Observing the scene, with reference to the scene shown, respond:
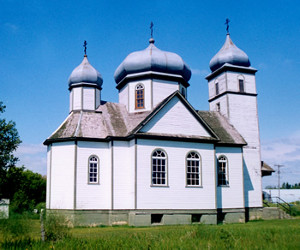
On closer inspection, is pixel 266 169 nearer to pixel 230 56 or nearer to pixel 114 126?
pixel 230 56

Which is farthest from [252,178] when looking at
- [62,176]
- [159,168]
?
[62,176]

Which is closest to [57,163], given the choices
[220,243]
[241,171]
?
[241,171]

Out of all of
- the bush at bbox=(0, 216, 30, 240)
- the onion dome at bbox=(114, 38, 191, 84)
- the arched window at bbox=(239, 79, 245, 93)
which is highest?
the onion dome at bbox=(114, 38, 191, 84)

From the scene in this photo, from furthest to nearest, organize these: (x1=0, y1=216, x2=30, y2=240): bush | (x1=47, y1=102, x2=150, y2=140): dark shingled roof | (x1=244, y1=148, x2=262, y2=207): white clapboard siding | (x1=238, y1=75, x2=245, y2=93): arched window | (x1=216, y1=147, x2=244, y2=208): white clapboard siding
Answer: (x1=238, y1=75, x2=245, y2=93): arched window < (x1=244, y1=148, x2=262, y2=207): white clapboard siding < (x1=216, y1=147, x2=244, y2=208): white clapboard siding < (x1=47, y1=102, x2=150, y2=140): dark shingled roof < (x1=0, y1=216, x2=30, y2=240): bush

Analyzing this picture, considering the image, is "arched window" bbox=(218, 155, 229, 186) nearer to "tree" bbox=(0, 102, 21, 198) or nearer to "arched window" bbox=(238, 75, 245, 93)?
"arched window" bbox=(238, 75, 245, 93)

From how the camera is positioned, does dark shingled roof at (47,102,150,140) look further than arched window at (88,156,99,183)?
Yes

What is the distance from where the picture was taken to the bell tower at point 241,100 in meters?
27.4

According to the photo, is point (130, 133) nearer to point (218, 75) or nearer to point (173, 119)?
point (173, 119)

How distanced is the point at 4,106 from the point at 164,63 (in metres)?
12.0

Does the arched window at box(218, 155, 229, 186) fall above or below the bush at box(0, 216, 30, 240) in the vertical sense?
above

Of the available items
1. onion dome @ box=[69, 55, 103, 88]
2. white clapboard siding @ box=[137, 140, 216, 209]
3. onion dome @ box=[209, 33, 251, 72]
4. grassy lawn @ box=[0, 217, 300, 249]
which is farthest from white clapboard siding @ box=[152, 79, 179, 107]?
grassy lawn @ box=[0, 217, 300, 249]

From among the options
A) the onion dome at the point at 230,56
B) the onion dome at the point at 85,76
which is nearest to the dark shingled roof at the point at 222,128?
the onion dome at the point at 230,56

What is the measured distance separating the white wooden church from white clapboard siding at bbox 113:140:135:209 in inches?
2.4

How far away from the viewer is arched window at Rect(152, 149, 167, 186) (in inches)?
875
